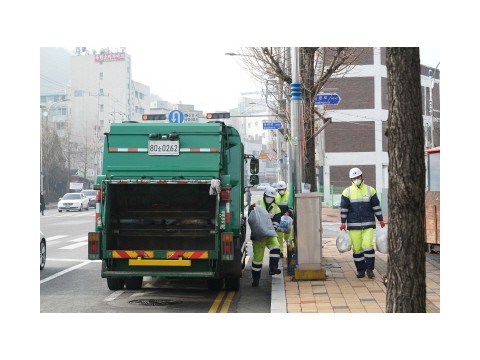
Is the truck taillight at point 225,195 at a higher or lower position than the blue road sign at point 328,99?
lower

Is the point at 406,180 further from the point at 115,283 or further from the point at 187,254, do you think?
the point at 115,283

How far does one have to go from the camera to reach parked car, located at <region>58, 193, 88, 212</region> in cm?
4862

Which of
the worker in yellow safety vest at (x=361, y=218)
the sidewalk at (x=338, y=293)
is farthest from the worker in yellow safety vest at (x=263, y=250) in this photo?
the worker in yellow safety vest at (x=361, y=218)

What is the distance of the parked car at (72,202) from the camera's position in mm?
48625

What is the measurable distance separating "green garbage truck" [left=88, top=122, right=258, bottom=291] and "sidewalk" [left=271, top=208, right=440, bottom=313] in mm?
963

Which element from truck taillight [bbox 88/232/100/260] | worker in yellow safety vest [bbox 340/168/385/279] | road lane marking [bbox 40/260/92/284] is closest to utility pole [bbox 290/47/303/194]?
worker in yellow safety vest [bbox 340/168/385/279]

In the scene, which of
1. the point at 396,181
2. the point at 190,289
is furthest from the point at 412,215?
the point at 190,289

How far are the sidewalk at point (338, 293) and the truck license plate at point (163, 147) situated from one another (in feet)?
8.23

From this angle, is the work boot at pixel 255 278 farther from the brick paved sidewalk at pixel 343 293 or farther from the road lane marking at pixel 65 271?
the road lane marking at pixel 65 271

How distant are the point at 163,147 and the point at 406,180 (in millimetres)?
5561

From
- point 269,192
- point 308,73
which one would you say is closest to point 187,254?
point 269,192

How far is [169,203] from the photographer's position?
36.4 ft

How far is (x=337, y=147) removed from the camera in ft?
165

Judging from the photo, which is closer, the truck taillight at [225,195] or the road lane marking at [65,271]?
the truck taillight at [225,195]
